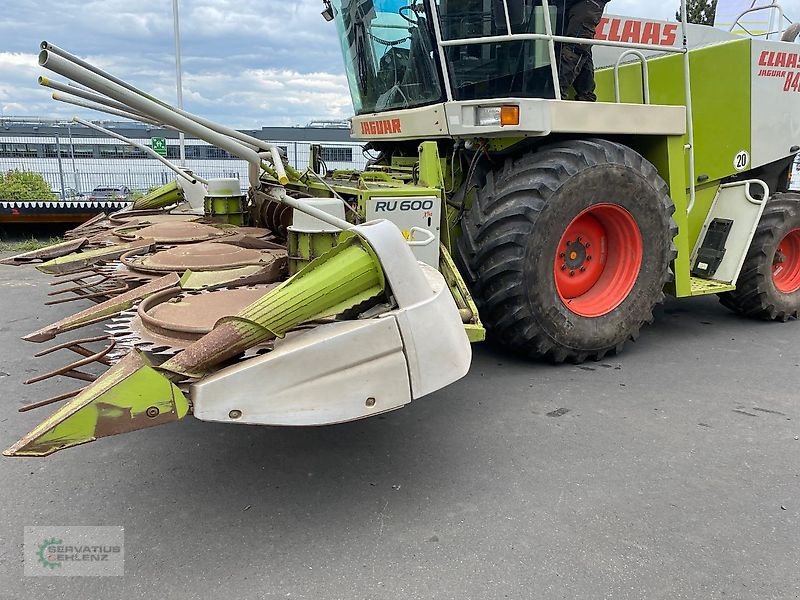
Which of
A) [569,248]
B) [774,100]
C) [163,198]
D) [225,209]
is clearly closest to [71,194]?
[163,198]

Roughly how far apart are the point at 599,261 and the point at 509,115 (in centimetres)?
111

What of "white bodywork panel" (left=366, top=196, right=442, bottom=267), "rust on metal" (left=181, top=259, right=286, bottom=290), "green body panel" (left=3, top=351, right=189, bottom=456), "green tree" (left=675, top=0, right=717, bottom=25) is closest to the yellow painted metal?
"white bodywork panel" (left=366, top=196, right=442, bottom=267)

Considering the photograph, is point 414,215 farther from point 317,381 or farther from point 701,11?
point 701,11

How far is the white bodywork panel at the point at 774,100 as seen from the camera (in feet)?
14.2

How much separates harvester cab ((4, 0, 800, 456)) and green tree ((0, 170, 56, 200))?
6018mm

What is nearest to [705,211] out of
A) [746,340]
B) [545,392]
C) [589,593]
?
[746,340]

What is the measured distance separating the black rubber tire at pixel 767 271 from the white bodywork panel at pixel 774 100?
37 centimetres

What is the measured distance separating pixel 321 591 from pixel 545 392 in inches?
70.2

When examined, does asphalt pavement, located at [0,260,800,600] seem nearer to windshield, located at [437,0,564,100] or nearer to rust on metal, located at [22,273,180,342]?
rust on metal, located at [22,273,180,342]

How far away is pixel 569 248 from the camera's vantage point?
358 centimetres

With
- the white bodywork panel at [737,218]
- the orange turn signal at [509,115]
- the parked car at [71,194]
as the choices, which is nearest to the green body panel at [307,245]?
the orange turn signal at [509,115]

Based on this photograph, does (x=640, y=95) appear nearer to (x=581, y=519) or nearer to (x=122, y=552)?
(x=581, y=519)

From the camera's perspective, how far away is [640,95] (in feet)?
13.6

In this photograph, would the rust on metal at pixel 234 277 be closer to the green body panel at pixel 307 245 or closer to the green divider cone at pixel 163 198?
the green body panel at pixel 307 245
